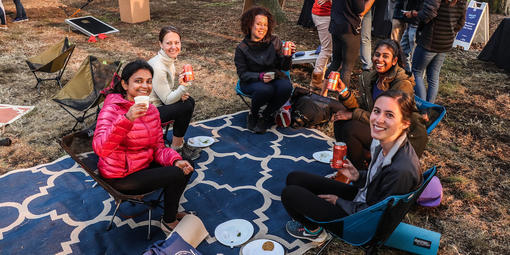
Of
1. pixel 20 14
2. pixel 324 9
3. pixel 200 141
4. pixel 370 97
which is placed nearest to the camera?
pixel 370 97

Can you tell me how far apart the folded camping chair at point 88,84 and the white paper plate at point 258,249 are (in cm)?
246

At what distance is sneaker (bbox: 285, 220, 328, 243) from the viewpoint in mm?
2924

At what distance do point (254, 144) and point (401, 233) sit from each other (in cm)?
194

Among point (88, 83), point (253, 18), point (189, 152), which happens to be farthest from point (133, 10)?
point (189, 152)

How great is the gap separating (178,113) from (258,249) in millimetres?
1599

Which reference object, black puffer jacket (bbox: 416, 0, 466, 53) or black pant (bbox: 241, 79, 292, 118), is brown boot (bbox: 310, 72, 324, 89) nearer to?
black pant (bbox: 241, 79, 292, 118)

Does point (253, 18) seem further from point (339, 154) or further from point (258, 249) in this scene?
point (258, 249)

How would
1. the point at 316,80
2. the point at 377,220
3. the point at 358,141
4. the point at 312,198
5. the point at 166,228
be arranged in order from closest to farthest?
the point at 377,220
the point at 312,198
the point at 166,228
the point at 358,141
the point at 316,80

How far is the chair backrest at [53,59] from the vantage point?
5.03 m

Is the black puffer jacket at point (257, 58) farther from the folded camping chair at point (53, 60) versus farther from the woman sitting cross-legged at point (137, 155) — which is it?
the folded camping chair at point (53, 60)

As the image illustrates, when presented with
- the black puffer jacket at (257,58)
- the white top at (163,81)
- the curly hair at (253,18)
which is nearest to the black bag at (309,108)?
the black puffer jacket at (257,58)

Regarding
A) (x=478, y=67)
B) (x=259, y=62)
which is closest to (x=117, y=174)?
(x=259, y=62)

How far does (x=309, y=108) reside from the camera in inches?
181

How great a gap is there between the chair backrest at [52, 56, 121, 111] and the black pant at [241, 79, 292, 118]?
153 centimetres
